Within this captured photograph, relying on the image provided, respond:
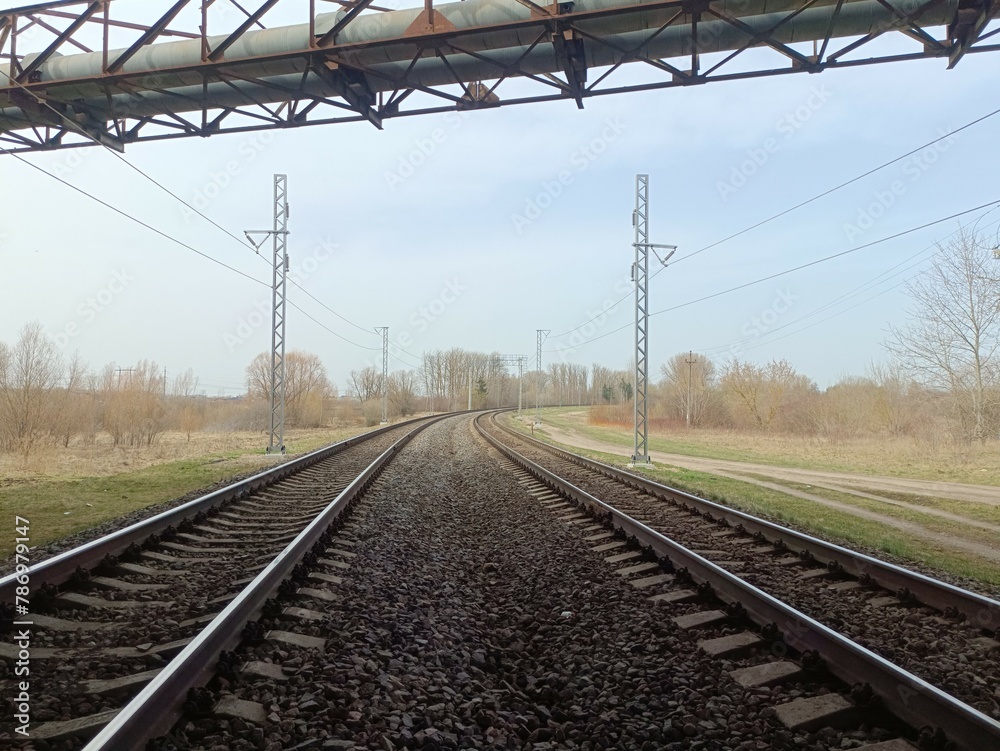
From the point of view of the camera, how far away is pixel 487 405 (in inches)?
4670

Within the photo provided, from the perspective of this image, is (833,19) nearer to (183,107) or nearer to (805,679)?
(805,679)

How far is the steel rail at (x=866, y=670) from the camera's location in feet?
8.98

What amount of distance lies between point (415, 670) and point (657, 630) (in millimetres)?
1772

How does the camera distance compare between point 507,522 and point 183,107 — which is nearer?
point 507,522

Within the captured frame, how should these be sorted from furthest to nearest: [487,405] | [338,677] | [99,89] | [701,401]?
[487,405] → [701,401] → [99,89] → [338,677]

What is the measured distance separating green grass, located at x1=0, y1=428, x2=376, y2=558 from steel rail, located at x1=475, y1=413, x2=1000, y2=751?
732cm

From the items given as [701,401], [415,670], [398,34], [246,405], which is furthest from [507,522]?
[701,401]

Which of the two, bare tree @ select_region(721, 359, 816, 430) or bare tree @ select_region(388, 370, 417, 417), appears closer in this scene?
bare tree @ select_region(721, 359, 816, 430)

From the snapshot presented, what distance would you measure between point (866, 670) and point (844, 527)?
24.8 ft

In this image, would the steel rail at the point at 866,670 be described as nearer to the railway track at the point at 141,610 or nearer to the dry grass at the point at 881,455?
the railway track at the point at 141,610

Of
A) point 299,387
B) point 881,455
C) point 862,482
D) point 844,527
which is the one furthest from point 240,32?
point 299,387

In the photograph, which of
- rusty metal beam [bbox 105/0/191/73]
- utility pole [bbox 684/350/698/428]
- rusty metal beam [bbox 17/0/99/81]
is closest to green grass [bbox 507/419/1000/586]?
rusty metal beam [bbox 105/0/191/73]

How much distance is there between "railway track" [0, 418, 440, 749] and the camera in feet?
9.68

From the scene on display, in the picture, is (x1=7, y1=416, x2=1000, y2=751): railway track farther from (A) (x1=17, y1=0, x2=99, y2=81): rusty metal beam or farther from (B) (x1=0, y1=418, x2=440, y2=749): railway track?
(A) (x1=17, y1=0, x2=99, y2=81): rusty metal beam
